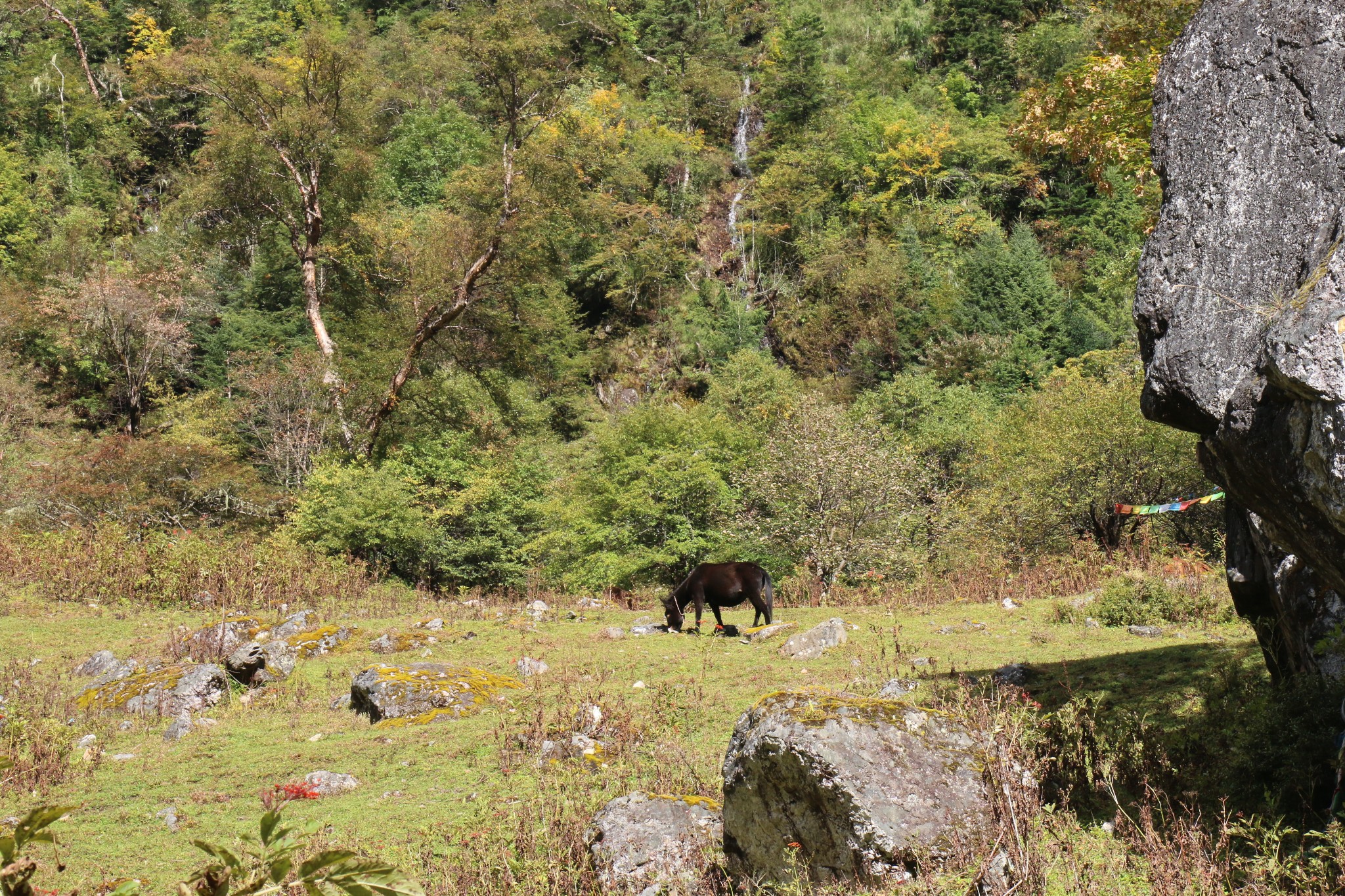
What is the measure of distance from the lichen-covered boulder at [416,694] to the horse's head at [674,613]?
3866 mm

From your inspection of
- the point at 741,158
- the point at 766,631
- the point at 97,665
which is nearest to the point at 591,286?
the point at 741,158

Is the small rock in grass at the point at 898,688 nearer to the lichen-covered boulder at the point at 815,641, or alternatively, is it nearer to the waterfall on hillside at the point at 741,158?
the lichen-covered boulder at the point at 815,641

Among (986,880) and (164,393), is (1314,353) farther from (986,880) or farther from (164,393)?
(164,393)

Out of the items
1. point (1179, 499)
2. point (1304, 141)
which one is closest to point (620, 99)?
point (1179, 499)

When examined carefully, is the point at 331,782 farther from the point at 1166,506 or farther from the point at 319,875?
the point at 1166,506

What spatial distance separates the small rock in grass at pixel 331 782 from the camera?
805cm

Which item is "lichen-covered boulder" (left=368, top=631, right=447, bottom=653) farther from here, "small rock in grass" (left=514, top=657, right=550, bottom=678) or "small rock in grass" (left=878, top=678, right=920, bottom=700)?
"small rock in grass" (left=878, top=678, right=920, bottom=700)

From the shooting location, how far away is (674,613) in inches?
582

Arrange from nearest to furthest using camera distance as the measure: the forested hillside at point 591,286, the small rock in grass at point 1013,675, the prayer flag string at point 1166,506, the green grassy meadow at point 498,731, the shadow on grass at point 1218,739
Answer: the shadow on grass at point 1218,739 → the green grassy meadow at point 498,731 → the small rock in grass at point 1013,675 → the prayer flag string at point 1166,506 → the forested hillside at point 591,286

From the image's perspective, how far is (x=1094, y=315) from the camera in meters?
40.2

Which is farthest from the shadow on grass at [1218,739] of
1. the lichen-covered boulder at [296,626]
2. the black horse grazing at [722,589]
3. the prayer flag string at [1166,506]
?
the lichen-covered boulder at [296,626]

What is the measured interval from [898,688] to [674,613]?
21.2 feet

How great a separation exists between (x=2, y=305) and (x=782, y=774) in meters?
44.0

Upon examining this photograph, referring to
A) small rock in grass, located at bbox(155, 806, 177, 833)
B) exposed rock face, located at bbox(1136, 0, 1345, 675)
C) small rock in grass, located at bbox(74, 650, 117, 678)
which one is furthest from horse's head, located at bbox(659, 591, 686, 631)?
exposed rock face, located at bbox(1136, 0, 1345, 675)
